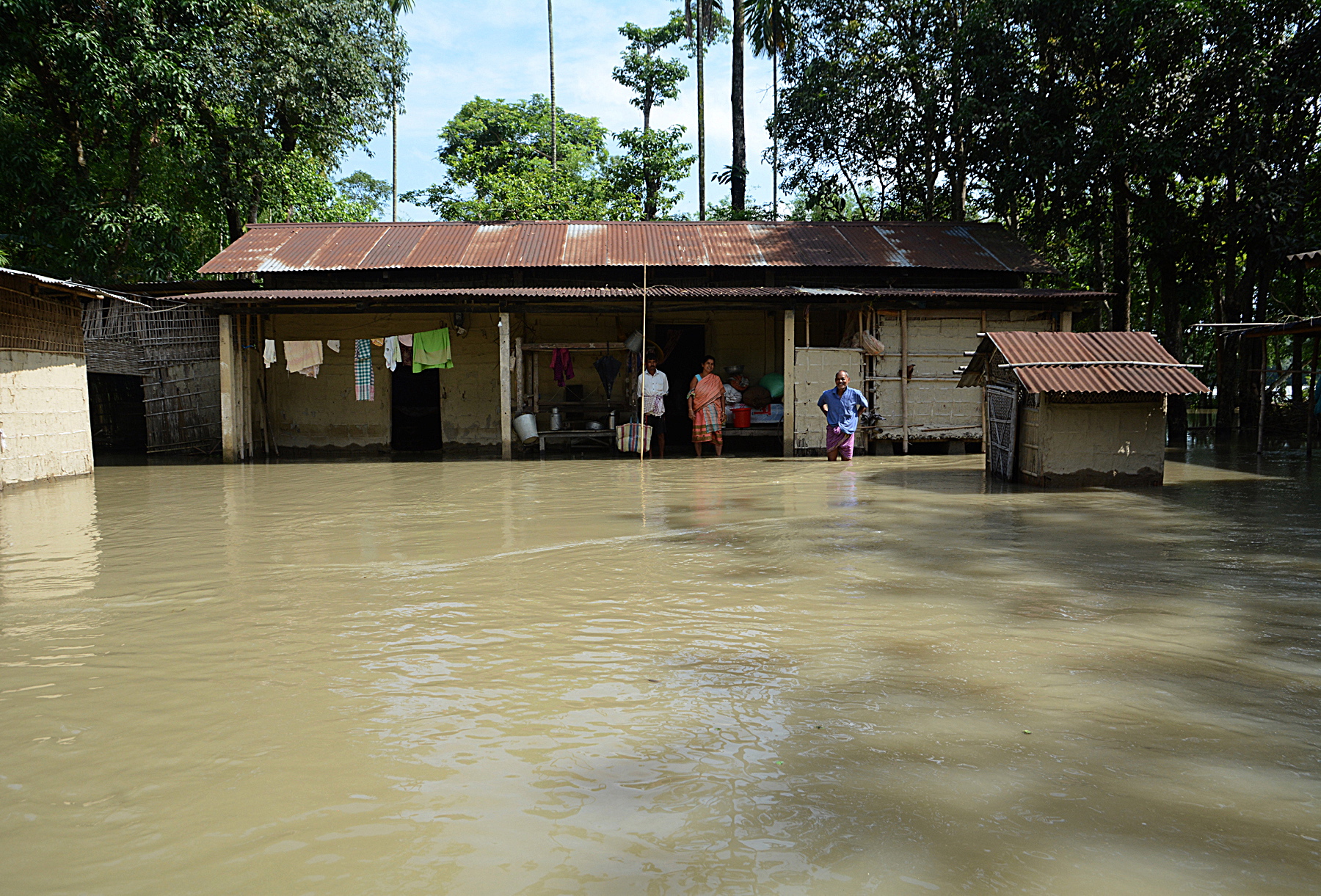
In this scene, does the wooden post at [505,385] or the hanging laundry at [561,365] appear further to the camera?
the hanging laundry at [561,365]

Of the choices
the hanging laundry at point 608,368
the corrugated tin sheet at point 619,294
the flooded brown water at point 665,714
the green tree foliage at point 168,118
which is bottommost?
the flooded brown water at point 665,714

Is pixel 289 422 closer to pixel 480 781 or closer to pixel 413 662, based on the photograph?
pixel 413 662

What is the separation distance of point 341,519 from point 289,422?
29.3 ft

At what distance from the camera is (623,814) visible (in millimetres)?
2725

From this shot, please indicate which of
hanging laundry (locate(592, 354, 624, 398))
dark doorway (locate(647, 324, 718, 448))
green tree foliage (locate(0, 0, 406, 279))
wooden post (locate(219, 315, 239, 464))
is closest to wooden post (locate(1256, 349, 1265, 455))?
dark doorway (locate(647, 324, 718, 448))

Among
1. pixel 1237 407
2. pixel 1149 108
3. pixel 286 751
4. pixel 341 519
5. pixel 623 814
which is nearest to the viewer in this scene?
pixel 623 814

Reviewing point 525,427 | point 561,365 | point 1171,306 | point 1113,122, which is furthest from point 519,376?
point 1171,306

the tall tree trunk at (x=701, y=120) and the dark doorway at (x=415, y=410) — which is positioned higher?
the tall tree trunk at (x=701, y=120)

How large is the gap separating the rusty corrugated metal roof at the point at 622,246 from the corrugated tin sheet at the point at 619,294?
4.15ft

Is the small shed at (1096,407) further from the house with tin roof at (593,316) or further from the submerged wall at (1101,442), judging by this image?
the house with tin roof at (593,316)

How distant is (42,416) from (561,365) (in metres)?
7.48

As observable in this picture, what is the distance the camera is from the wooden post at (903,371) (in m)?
14.7

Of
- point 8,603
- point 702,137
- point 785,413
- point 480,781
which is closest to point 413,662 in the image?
point 480,781

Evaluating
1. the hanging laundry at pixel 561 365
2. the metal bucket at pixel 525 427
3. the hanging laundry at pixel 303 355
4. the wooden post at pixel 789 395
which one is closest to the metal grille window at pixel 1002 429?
the wooden post at pixel 789 395
